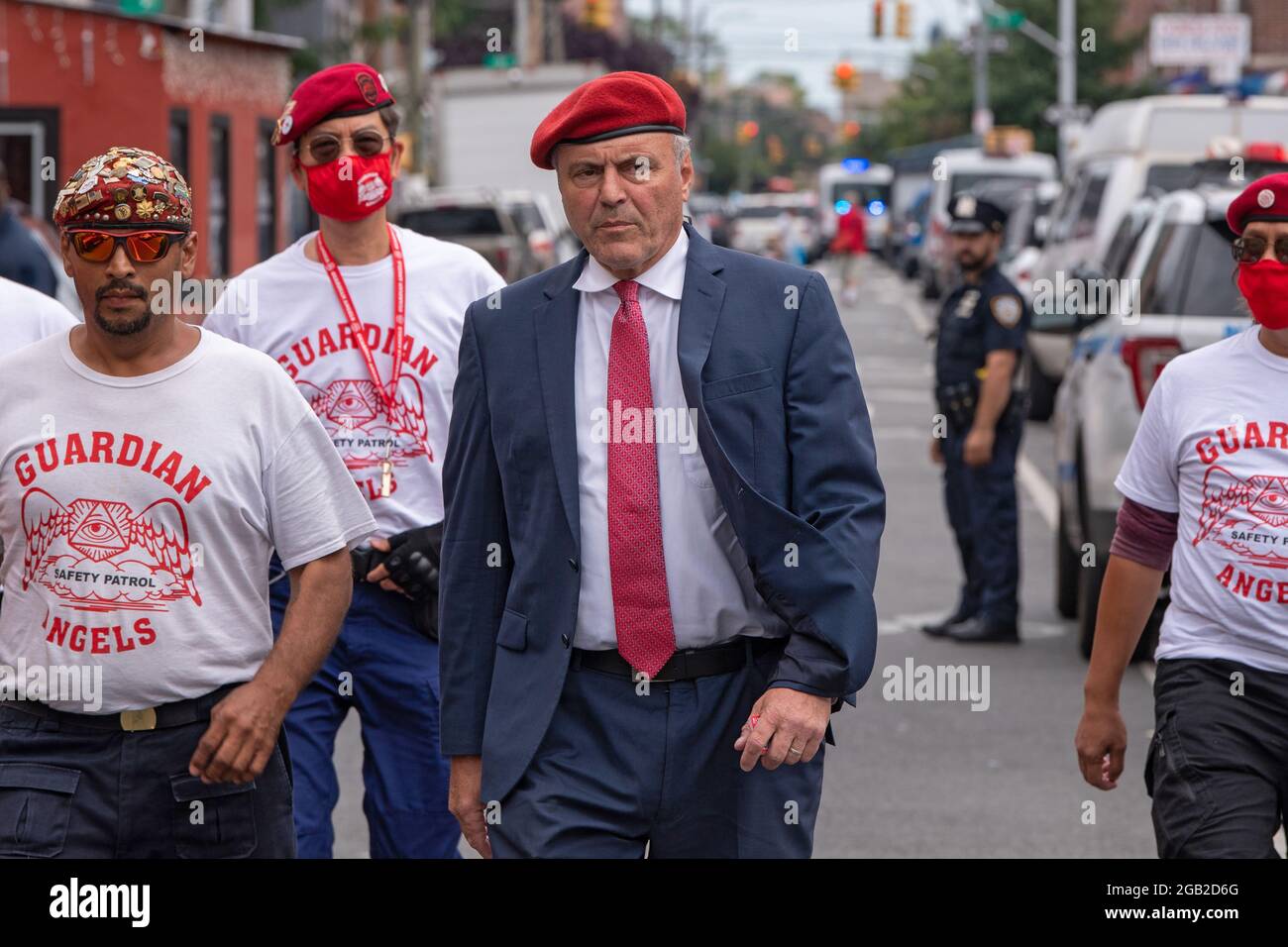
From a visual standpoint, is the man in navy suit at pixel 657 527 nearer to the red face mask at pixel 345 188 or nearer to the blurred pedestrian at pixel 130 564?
the blurred pedestrian at pixel 130 564

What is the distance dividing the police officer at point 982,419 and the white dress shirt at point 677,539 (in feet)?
21.6

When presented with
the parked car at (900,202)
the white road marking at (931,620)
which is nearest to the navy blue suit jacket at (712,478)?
the white road marking at (931,620)

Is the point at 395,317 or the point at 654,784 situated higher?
the point at 395,317

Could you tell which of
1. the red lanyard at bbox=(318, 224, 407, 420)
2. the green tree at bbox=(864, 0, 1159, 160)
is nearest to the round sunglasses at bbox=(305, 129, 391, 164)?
the red lanyard at bbox=(318, 224, 407, 420)

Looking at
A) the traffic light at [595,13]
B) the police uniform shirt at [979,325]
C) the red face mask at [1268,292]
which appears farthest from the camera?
the traffic light at [595,13]

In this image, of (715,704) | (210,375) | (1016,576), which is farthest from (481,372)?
(1016,576)

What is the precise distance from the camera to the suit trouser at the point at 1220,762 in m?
4.21

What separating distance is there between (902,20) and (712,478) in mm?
45677

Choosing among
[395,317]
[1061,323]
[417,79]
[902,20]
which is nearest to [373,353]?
[395,317]

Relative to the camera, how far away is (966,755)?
27.4 ft

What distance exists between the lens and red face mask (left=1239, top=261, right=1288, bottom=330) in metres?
4.57

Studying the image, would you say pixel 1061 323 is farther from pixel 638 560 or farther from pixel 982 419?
pixel 638 560

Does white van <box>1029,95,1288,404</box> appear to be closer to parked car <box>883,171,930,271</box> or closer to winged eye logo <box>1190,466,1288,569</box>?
winged eye logo <box>1190,466,1288,569</box>
